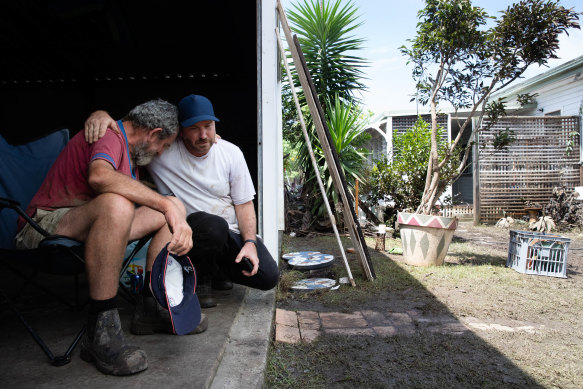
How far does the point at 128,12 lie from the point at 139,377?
3.83 metres

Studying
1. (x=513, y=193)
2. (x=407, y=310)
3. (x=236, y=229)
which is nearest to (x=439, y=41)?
(x=407, y=310)

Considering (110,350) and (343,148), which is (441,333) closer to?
(110,350)

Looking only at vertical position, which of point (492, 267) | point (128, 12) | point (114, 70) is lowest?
point (492, 267)

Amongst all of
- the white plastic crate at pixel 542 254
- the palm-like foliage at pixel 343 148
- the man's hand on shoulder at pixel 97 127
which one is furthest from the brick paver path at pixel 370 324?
the palm-like foliage at pixel 343 148

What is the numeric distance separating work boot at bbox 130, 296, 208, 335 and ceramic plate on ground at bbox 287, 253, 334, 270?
213 cm

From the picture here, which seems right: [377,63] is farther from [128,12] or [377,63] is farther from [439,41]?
[128,12]

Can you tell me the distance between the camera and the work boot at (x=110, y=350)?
1.43 meters

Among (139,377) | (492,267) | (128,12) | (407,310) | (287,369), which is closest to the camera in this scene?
(139,377)

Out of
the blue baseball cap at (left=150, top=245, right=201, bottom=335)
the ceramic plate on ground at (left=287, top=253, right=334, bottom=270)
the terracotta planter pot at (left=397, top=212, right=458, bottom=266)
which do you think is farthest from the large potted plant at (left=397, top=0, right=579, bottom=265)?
the blue baseball cap at (left=150, top=245, right=201, bottom=335)

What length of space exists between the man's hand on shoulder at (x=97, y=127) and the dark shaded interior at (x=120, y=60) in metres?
2.36

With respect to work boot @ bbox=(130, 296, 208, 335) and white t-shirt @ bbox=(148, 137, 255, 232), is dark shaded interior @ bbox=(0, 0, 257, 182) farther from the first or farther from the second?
work boot @ bbox=(130, 296, 208, 335)

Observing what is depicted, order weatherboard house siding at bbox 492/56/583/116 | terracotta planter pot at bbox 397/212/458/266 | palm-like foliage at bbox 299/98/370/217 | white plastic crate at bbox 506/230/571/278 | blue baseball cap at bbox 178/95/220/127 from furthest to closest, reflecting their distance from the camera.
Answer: weatherboard house siding at bbox 492/56/583/116
palm-like foliage at bbox 299/98/370/217
terracotta planter pot at bbox 397/212/458/266
white plastic crate at bbox 506/230/571/278
blue baseball cap at bbox 178/95/220/127

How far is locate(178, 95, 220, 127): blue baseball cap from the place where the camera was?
2.02 m

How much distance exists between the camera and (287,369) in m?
1.87
